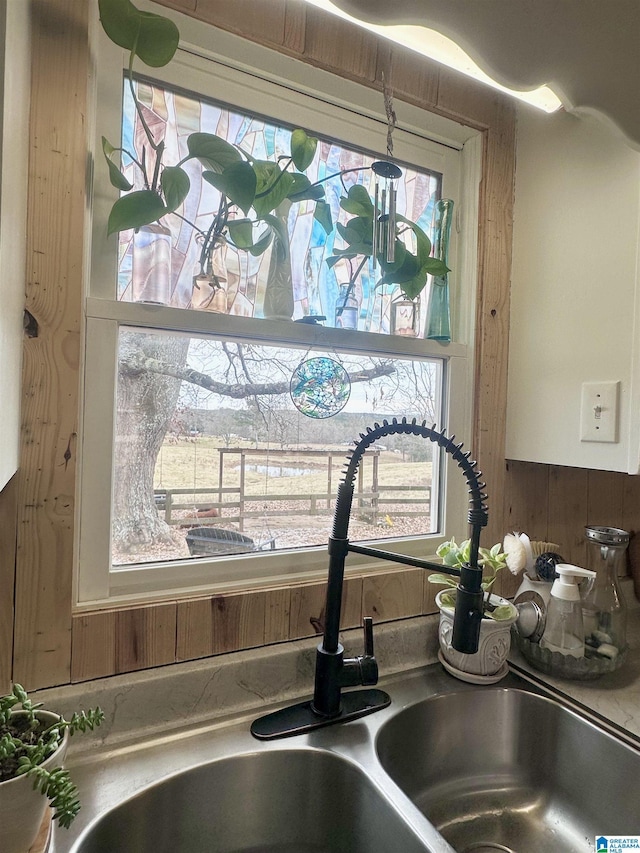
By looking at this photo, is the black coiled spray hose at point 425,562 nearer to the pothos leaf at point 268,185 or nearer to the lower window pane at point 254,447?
the lower window pane at point 254,447

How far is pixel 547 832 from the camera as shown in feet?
2.84

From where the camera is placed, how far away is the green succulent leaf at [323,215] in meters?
1.04

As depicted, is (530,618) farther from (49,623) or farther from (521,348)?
(49,623)

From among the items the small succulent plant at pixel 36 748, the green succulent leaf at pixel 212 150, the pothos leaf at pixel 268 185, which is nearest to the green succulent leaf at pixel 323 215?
the pothos leaf at pixel 268 185

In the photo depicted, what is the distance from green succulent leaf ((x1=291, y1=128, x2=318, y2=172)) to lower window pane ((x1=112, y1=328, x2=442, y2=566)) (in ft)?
1.25

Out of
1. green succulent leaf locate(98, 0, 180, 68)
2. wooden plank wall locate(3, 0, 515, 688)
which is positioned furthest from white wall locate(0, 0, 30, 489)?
green succulent leaf locate(98, 0, 180, 68)

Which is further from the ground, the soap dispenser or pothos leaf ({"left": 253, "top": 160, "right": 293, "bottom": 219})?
pothos leaf ({"left": 253, "top": 160, "right": 293, "bottom": 219})

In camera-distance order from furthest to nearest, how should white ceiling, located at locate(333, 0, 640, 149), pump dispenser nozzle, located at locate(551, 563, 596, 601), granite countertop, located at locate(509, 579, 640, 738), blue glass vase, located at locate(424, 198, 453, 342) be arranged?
blue glass vase, located at locate(424, 198, 453, 342) → pump dispenser nozzle, located at locate(551, 563, 596, 601) → granite countertop, located at locate(509, 579, 640, 738) → white ceiling, located at locate(333, 0, 640, 149)

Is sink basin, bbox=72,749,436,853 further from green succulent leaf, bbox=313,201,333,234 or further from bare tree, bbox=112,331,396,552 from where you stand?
green succulent leaf, bbox=313,201,333,234

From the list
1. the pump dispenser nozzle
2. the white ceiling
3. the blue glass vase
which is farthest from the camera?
the blue glass vase

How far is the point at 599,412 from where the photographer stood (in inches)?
40.4

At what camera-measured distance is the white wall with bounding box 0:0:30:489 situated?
49cm

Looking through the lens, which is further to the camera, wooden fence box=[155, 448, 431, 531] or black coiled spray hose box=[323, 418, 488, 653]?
wooden fence box=[155, 448, 431, 531]

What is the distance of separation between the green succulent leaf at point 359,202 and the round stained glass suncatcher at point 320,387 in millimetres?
337
